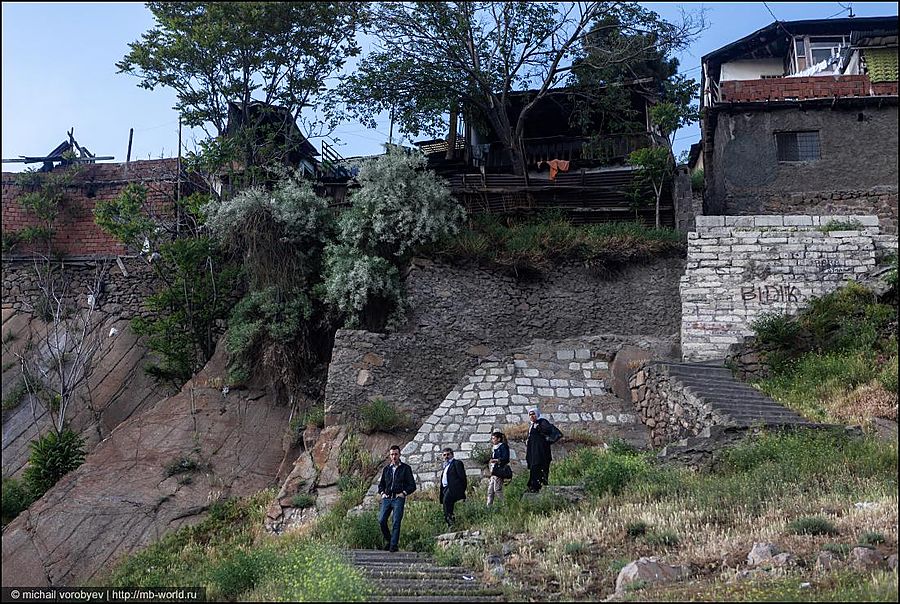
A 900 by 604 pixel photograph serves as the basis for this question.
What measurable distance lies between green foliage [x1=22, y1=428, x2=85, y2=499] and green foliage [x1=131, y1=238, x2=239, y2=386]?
261 cm

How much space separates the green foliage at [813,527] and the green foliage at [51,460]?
38.7ft

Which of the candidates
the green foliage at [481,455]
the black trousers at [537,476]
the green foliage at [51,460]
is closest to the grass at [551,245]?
the green foliage at [481,455]

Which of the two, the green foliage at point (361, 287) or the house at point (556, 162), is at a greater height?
the house at point (556, 162)

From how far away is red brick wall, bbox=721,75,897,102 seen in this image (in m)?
17.7

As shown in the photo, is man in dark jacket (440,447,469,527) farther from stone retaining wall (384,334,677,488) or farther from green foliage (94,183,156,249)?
green foliage (94,183,156,249)

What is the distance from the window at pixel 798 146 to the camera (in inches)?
695

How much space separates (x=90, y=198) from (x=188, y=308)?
596 cm

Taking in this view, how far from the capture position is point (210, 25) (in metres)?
18.0

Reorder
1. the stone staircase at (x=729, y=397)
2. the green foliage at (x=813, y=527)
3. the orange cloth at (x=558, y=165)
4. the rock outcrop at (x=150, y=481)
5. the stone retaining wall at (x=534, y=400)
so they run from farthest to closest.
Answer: the orange cloth at (x=558, y=165) < the stone retaining wall at (x=534, y=400) < the rock outcrop at (x=150, y=481) < the stone staircase at (x=729, y=397) < the green foliage at (x=813, y=527)

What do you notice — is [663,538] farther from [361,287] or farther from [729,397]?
[361,287]

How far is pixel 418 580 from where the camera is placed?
28.3ft

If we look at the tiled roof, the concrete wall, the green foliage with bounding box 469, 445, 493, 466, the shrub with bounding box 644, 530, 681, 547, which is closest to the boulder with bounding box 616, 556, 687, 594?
the shrub with bounding box 644, 530, 681, 547

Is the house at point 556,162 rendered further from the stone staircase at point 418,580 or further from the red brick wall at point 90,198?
the stone staircase at point 418,580

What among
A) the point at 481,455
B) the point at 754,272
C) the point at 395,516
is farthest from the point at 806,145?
the point at 395,516
